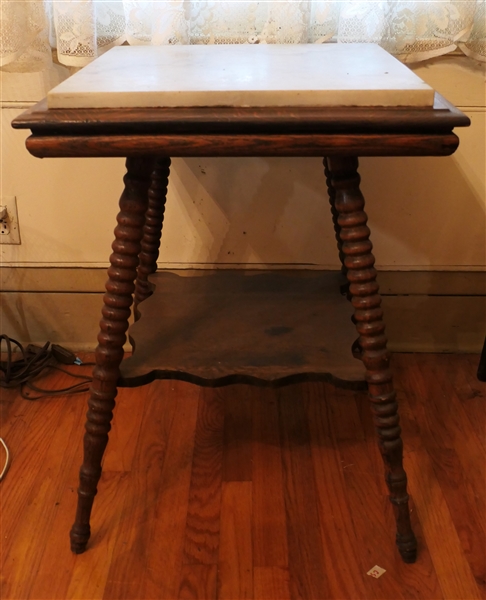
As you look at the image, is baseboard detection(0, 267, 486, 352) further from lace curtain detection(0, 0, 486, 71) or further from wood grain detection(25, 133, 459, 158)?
wood grain detection(25, 133, 459, 158)

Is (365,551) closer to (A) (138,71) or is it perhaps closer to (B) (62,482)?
(B) (62,482)

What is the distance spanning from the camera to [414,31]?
994 millimetres

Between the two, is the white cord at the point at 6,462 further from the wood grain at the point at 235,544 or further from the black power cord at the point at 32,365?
the wood grain at the point at 235,544

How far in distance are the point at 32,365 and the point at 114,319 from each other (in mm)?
587

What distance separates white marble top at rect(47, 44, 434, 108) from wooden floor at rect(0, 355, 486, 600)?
615mm

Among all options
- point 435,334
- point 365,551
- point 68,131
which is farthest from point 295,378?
point 435,334

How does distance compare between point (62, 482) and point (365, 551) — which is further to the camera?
point (62, 482)

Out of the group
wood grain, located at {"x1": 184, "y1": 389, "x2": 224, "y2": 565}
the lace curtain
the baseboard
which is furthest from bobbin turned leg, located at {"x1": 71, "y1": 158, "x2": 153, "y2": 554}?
the baseboard

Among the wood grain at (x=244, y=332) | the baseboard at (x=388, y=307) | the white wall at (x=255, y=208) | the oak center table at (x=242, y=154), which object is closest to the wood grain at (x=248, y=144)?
the oak center table at (x=242, y=154)

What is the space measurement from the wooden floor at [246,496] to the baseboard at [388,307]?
0.11 m

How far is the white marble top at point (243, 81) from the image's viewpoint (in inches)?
25.3

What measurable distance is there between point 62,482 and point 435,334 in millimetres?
838

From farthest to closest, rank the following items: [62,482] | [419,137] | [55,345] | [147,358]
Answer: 1. [55,345]
2. [62,482]
3. [147,358]
4. [419,137]

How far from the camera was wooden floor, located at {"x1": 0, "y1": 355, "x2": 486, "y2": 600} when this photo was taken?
2.68 feet
